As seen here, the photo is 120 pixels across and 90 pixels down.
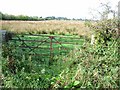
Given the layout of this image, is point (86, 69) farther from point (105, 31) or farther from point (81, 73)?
point (105, 31)

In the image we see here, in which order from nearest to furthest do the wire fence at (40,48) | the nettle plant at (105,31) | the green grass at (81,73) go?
the green grass at (81,73)
the nettle plant at (105,31)
the wire fence at (40,48)

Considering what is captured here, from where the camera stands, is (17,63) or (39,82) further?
(17,63)

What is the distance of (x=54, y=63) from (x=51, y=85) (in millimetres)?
2805

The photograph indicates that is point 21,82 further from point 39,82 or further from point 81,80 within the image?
point 81,80

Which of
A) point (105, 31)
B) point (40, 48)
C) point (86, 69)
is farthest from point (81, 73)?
point (40, 48)

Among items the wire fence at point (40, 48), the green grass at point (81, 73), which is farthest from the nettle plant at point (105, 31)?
the wire fence at point (40, 48)

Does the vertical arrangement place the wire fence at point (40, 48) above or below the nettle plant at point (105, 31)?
below

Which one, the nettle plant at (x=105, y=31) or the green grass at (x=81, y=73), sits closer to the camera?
the green grass at (x=81, y=73)

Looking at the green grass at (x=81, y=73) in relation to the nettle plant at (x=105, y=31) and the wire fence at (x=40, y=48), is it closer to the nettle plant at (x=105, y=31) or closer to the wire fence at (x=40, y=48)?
the nettle plant at (x=105, y=31)

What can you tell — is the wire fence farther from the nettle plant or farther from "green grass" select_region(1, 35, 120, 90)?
"green grass" select_region(1, 35, 120, 90)

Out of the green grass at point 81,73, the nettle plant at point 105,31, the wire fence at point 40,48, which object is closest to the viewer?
the green grass at point 81,73

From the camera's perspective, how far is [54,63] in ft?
31.4

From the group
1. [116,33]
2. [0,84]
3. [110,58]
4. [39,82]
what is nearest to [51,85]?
[39,82]

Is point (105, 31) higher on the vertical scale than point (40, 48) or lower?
higher
